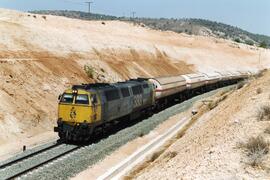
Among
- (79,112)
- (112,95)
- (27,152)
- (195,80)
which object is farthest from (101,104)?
(195,80)

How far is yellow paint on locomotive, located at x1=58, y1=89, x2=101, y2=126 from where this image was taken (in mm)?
27344

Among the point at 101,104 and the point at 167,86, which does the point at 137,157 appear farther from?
the point at 167,86

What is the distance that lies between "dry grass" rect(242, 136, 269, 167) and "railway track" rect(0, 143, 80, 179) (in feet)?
35.2

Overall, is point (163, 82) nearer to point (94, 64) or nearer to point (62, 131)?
point (94, 64)

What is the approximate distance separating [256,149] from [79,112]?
14.9 meters

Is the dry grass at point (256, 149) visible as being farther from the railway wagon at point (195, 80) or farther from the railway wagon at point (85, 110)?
the railway wagon at point (195, 80)

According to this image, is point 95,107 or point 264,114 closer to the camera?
point 264,114

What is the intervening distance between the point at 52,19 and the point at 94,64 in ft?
134

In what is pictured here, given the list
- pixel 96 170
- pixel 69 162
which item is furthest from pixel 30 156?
pixel 96 170

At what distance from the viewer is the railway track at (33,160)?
68.5ft

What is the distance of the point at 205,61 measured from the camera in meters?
112

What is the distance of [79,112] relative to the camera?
2752 cm

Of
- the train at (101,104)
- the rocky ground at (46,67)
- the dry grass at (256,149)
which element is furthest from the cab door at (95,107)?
the dry grass at (256,149)

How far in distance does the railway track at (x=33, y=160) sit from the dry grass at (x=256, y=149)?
10720 mm
